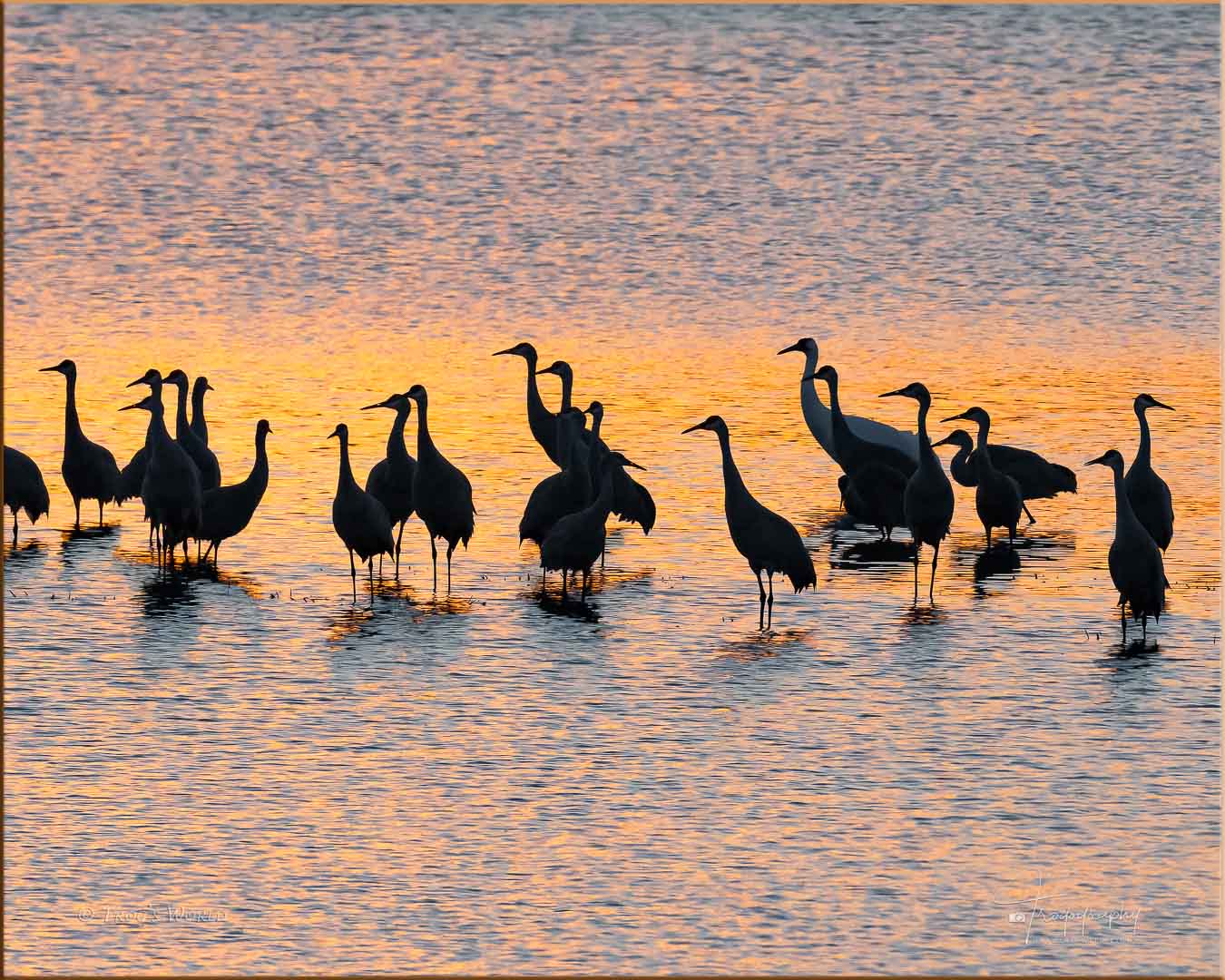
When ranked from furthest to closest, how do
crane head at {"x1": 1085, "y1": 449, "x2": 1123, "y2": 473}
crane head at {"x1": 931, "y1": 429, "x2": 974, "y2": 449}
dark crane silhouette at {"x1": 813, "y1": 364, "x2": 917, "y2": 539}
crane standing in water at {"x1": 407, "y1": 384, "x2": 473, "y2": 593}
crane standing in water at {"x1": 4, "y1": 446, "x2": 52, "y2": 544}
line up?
1. crane head at {"x1": 931, "y1": 429, "x2": 974, "y2": 449}
2. dark crane silhouette at {"x1": 813, "y1": 364, "x2": 917, "y2": 539}
3. crane standing in water at {"x1": 4, "y1": 446, "x2": 52, "y2": 544}
4. crane standing in water at {"x1": 407, "y1": 384, "x2": 473, "y2": 593}
5. crane head at {"x1": 1085, "y1": 449, "x2": 1123, "y2": 473}

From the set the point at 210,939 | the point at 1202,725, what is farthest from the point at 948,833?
the point at 210,939

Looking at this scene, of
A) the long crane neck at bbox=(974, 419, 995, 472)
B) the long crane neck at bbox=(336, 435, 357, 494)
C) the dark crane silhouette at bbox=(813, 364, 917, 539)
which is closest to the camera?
the long crane neck at bbox=(336, 435, 357, 494)

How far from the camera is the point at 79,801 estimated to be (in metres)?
12.7

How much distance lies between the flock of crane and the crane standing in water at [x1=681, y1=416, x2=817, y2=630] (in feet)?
0.04

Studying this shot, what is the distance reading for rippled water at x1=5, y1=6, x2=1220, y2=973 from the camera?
38.2ft

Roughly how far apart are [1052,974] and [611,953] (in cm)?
184

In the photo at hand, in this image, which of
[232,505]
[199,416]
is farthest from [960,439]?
[199,416]

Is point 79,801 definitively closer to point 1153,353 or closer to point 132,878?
point 132,878

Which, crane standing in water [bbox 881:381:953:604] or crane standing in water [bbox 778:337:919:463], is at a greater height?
crane standing in water [bbox 778:337:919:463]

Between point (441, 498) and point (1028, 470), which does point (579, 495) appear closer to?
point (441, 498)

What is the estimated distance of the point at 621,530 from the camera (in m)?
20.5

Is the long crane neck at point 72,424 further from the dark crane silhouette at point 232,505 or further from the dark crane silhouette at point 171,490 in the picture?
the dark crane silhouette at point 232,505

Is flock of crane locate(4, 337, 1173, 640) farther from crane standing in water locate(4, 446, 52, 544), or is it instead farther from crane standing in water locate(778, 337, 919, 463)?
crane standing in water locate(778, 337, 919, 463)

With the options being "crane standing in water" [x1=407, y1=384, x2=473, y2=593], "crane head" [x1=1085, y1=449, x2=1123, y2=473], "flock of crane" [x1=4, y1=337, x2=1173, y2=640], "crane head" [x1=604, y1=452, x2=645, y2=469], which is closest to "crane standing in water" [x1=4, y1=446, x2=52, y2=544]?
"flock of crane" [x1=4, y1=337, x2=1173, y2=640]
